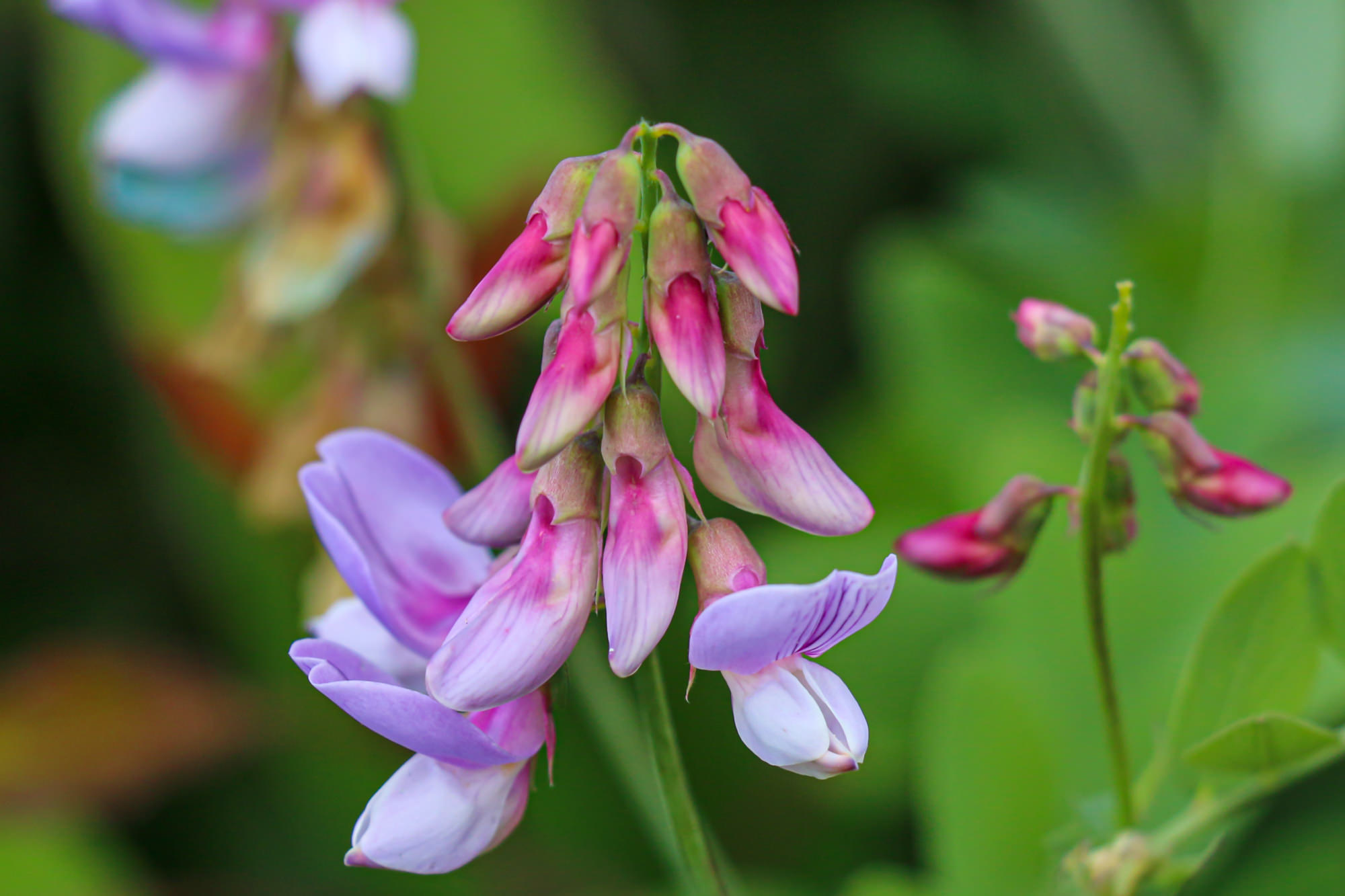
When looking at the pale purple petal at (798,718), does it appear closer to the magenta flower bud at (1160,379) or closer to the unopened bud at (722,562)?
the unopened bud at (722,562)

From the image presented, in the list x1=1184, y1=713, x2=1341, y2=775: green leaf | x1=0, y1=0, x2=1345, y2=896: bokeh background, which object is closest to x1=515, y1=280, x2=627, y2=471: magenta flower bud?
x1=1184, y1=713, x2=1341, y2=775: green leaf

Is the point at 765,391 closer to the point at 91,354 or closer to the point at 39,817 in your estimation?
the point at 39,817

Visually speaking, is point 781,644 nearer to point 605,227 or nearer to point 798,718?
point 798,718

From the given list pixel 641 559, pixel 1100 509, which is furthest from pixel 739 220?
pixel 1100 509

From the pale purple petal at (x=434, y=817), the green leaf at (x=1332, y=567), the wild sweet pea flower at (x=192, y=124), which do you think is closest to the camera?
the pale purple petal at (x=434, y=817)

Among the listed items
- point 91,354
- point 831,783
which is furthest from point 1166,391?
point 91,354

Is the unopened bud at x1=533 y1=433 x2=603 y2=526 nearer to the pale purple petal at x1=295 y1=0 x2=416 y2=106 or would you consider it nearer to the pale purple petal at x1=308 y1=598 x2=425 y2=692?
the pale purple petal at x1=308 y1=598 x2=425 y2=692

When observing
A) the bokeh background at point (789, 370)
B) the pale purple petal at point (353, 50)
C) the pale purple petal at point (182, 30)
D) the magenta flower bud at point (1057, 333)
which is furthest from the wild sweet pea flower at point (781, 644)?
the pale purple petal at point (182, 30)

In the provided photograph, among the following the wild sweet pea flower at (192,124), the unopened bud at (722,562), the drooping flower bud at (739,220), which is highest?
the wild sweet pea flower at (192,124)
